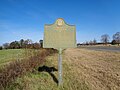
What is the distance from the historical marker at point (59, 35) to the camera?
5383 mm

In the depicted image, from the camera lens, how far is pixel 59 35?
5.39 m

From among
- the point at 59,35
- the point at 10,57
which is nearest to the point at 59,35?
the point at 59,35

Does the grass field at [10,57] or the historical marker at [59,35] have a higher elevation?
the historical marker at [59,35]

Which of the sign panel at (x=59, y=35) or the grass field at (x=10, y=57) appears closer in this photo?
the sign panel at (x=59, y=35)

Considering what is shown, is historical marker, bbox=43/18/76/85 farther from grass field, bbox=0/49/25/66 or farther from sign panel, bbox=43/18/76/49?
grass field, bbox=0/49/25/66

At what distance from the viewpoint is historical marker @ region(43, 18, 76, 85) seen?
5.38 metres

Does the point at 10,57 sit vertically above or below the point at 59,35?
below

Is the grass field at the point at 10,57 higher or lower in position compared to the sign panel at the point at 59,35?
lower

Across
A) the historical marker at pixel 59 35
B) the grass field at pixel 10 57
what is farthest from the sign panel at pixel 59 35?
the grass field at pixel 10 57

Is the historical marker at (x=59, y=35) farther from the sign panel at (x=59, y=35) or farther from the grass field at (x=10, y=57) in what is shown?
the grass field at (x=10, y=57)

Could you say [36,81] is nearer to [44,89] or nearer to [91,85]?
Answer: [44,89]

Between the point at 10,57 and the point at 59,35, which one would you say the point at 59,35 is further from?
the point at 10,57

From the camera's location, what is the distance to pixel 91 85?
18.1 feet

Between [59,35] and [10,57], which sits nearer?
[59,35]
